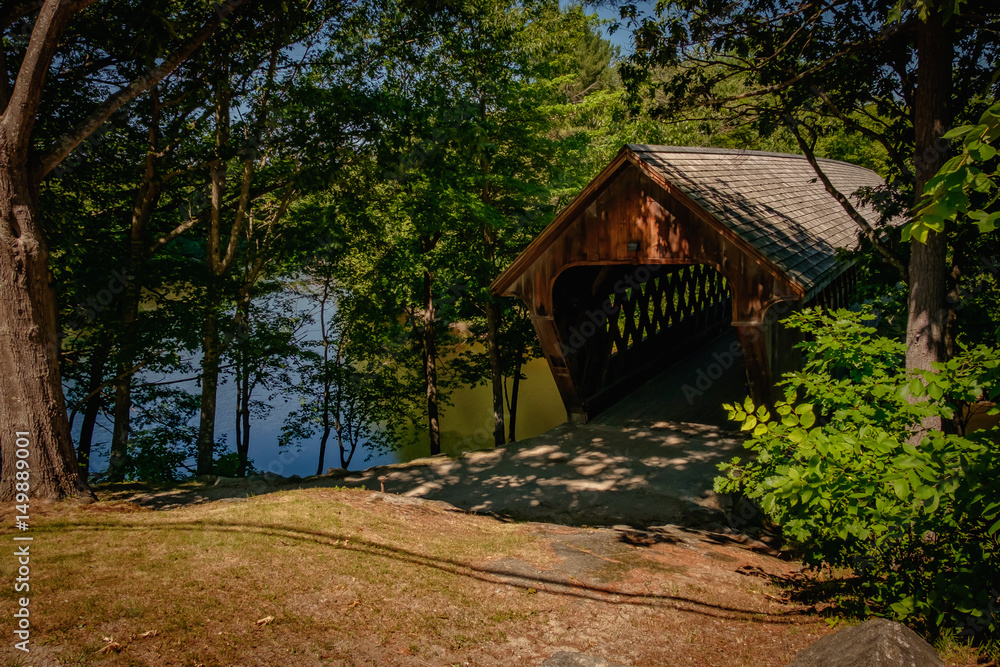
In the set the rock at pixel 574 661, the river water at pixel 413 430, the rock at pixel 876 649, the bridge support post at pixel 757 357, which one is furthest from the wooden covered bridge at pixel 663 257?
the river water at pixel 413 430

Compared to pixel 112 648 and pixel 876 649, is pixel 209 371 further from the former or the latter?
pixel 876 649

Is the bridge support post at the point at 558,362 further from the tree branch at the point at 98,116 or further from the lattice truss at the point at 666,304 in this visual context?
the tree branch at the point at 98,116

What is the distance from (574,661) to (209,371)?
8.22 m

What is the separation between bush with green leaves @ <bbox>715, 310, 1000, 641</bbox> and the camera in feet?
8.64

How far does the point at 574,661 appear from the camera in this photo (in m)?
3.38

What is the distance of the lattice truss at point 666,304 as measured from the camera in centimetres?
1120

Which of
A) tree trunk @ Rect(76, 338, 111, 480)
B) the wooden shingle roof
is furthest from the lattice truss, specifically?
tree trunk @ Rect(76, 338, 111, 480)

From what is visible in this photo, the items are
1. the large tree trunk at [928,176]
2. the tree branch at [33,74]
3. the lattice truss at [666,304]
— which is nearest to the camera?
the tree branch at [33,74]

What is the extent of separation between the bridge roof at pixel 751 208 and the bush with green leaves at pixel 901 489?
158 inches

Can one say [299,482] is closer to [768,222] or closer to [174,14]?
[174,14]

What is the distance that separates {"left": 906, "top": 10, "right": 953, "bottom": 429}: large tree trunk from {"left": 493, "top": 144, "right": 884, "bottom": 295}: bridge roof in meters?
1.79

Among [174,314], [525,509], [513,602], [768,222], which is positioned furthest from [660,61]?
[174,314]

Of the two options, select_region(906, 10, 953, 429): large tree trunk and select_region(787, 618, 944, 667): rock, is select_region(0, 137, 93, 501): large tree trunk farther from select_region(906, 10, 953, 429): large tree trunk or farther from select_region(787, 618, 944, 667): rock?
select_region(906, 10, 953, 429): large tree trunk

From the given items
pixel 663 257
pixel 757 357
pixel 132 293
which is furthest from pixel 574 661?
pixel 132 293
